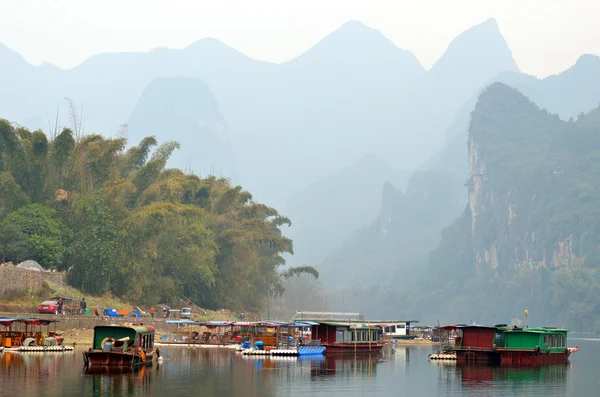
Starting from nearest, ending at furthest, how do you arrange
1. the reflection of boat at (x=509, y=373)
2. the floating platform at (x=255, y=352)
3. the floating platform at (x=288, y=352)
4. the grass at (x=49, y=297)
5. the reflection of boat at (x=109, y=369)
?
the reflection of boat at (x=109, y=369) < the reflection of boat at (x=509, y=373) < the floating platform at (x=255, y=352) < the floating platform at (x=288, y=352) < the grass at (x=49, y=297)

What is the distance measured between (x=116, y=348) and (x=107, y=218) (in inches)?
1507

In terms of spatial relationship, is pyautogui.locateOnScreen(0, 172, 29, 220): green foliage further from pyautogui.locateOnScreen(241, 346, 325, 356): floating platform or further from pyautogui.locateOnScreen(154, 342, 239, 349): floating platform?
pyautogui.locateOnScreen(241, 346, 325, 356): floating platform

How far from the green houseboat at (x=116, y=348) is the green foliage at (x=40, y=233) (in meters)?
31.5

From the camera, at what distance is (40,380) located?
43.5 meters

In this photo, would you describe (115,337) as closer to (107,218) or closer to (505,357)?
(505,357)

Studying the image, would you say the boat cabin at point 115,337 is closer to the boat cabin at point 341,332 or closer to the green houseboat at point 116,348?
the green houseboat at point 116,348

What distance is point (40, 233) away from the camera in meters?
83.6

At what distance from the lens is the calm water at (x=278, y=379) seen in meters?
42.1

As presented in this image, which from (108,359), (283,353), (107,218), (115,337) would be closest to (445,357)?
(283,353)

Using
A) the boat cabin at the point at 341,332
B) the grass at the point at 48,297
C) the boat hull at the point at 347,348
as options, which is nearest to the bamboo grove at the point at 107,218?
the grass at the point at 48,297

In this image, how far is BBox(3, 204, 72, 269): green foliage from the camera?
8244 centimetres

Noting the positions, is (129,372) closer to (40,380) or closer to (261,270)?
(40,380)

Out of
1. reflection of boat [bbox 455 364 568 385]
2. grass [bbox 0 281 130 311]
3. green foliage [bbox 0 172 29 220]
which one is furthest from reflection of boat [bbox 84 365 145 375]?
green foliage [bbox 0 172 29 220]

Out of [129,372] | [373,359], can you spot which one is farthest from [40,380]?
[373,359]
